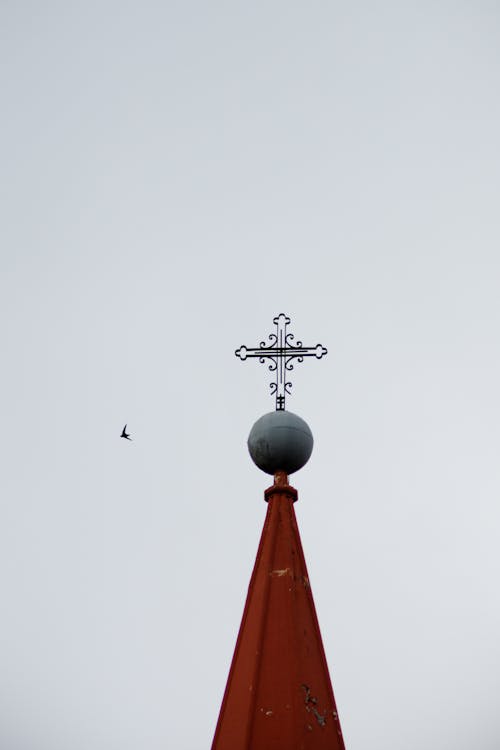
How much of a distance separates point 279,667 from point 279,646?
9.1 inches

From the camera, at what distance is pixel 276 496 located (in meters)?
11.1

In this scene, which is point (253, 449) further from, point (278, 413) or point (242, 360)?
point (242, 360)

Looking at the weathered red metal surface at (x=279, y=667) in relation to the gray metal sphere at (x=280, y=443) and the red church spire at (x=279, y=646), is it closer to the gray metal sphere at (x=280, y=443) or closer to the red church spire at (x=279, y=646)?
the red church spire at (x=279, y=646)

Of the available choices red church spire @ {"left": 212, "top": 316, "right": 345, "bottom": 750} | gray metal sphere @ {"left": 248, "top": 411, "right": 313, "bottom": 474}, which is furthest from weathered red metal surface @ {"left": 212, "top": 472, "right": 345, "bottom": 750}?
gray metal sphere @ {"left": 248, "top": 411, "right": 313, "bottom": 474}

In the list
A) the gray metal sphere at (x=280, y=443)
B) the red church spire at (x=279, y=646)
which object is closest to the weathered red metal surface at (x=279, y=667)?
the red church spire at (x=279, y=646)

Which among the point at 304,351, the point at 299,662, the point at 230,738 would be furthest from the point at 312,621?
the point at 304,351

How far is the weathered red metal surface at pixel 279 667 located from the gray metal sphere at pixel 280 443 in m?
0.66

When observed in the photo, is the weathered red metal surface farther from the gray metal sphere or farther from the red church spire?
the gray metal sphere

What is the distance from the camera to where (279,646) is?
31.6 ft

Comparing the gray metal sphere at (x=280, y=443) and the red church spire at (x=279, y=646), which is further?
the gray metal sphere at (x=280, y=443)

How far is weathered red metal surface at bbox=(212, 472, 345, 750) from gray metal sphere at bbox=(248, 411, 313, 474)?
2.18ft

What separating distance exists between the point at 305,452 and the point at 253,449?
579mm

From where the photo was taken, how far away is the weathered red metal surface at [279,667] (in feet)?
Answer: 29.2

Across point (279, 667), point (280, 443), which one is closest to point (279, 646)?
point (279, 667)
